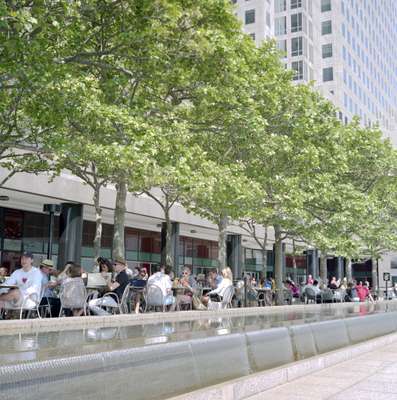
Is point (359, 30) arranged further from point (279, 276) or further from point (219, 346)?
point (219, 346)

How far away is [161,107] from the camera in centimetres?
1659

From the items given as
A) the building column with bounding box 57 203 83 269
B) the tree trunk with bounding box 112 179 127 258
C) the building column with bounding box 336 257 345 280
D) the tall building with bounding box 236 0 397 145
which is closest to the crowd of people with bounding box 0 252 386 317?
the tree trunk with bounding box 112 179 127 258

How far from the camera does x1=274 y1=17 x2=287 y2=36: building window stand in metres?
60.4

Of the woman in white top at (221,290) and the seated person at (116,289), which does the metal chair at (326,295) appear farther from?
the seated person at (116,289)

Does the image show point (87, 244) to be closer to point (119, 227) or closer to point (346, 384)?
point (119, 227)

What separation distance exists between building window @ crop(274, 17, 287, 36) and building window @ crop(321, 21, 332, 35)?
5.40 meters

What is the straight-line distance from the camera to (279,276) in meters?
26.3

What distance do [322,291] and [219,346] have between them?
21.5m

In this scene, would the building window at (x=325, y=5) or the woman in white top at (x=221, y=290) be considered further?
the building window at (x=325, y=5)

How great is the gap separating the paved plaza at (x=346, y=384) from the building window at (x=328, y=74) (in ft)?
185

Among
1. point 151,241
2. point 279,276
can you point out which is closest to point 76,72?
point 279,276

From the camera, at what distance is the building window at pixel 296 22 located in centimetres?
5931

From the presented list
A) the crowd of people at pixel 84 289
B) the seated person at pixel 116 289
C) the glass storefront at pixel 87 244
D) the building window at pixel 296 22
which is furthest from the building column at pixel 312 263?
the seated person at pixel 116 289

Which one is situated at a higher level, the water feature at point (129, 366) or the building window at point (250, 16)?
the building window at point (250, 16)
